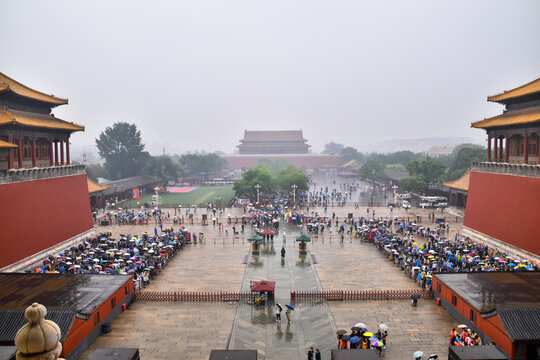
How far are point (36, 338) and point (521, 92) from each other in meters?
28.5

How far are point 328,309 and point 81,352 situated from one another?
362 inches

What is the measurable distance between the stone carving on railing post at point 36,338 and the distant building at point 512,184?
23927mm

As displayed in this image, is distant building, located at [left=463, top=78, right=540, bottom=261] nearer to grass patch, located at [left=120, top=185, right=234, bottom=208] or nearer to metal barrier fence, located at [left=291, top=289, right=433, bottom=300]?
metal barrier fence, located at [left=291, top=289, right=433, bottom=300]

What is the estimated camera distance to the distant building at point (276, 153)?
104 m

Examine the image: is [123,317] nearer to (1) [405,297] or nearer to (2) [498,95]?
(1) [405,297]

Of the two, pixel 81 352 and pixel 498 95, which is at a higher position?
pixel 498 95

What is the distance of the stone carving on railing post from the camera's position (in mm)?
4457

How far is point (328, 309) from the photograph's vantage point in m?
16.3

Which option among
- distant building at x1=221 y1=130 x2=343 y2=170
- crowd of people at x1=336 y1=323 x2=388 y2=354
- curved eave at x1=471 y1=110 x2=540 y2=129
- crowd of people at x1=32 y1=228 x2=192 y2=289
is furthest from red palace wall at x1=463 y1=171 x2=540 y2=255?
distant building at x1=221 y1=130 x2=343 y2=170

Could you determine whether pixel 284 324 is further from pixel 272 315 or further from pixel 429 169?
pixel 429 169

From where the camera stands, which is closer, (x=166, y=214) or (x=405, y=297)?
(x=405, y=297)

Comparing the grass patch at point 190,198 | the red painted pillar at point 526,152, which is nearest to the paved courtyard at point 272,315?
the red painted pillar at point 526,152

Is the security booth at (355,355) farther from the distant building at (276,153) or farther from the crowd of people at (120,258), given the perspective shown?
the distant building at (276,153)

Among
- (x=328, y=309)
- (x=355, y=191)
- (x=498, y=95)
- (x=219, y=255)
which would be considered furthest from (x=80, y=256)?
(x=355, y=191)
